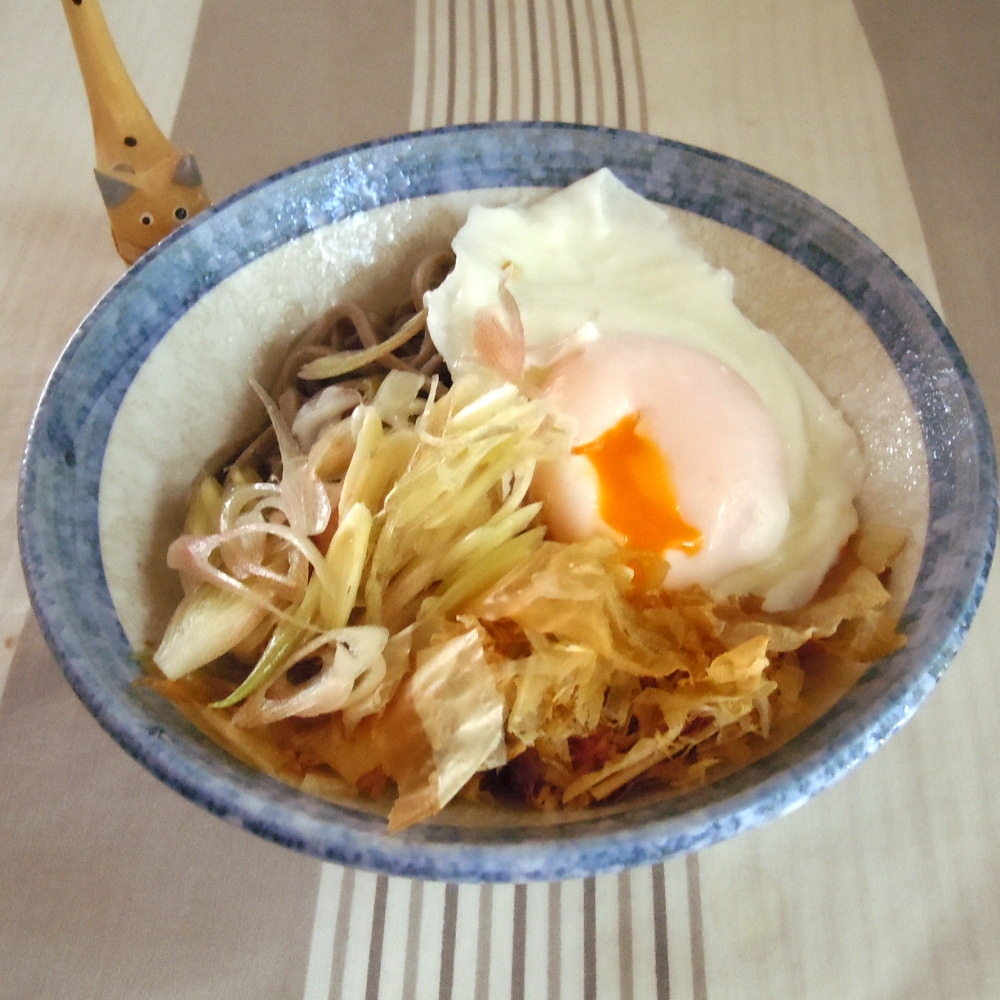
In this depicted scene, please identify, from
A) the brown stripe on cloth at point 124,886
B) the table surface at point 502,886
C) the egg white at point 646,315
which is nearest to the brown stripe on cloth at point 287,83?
the table surface at point 502,886

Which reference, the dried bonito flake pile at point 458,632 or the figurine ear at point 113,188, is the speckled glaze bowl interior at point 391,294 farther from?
the figurine ear at point 113,188

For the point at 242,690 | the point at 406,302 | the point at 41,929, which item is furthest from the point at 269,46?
the point at 41,929

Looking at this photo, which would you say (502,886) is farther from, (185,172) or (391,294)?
(185,172)

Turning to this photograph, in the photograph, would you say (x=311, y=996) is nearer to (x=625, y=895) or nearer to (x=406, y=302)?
(x=625, y=895)

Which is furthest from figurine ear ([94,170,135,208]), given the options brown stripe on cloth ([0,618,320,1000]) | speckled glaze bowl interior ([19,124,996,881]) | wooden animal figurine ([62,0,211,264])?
brown stripe on cloth ([0,618,320,1000])

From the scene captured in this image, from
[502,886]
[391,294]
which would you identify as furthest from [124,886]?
[391,294]
